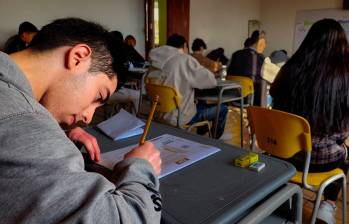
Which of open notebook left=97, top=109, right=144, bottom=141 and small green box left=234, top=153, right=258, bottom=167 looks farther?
open notebook left=97, top=109, right=144, bottom=141

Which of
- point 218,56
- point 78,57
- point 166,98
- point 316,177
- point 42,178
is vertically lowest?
point 316,177

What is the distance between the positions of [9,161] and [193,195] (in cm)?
39

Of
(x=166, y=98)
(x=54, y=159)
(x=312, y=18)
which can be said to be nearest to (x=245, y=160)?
(x=54, y=159)

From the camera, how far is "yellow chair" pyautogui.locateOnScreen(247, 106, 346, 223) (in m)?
1.32

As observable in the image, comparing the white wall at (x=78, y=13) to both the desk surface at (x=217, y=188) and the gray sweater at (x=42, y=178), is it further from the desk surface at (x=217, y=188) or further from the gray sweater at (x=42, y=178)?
the gray sweater at (x=42, y=178)

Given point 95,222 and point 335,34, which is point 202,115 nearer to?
point 335,34

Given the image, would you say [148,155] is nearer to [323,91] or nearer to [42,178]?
[42,178]

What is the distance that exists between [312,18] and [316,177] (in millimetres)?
6360

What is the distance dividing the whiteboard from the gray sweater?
712 cm

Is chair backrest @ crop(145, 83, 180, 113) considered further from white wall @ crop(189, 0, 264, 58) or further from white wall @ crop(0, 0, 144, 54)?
white wall @ crop(189, 0, 264, 58)

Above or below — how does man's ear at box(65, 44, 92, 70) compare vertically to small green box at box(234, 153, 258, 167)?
above

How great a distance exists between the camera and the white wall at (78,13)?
448 centimetres

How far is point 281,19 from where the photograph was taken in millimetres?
7469

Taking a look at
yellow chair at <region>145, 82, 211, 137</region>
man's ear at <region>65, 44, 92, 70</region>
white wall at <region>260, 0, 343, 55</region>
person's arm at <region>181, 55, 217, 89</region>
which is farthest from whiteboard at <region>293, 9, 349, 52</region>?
man's ear at <region>65, 44, 92, 70</region>
